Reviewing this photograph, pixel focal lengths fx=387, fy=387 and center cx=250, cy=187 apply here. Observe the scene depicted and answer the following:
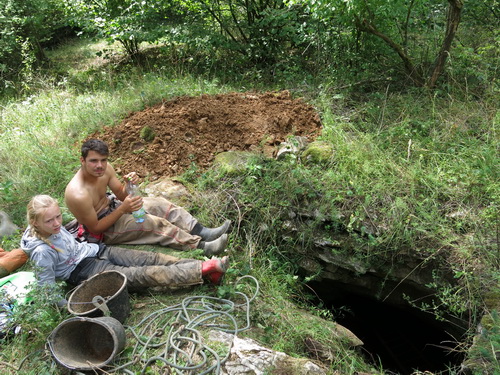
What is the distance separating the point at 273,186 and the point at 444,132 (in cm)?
201

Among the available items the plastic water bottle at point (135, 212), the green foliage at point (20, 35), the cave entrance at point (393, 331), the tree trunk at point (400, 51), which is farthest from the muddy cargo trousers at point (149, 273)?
the green foliage at point (20, 35)

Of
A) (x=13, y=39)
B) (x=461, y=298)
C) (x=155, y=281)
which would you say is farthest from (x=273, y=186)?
(x=13, y=39)

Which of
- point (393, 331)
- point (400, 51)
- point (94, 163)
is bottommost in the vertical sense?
point (393, 331)

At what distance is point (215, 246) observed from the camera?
3359 mm

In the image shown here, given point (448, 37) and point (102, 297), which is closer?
point (102, 297)

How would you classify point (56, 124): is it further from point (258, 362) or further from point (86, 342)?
point (258, 362)

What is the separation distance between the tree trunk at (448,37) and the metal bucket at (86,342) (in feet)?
15.6

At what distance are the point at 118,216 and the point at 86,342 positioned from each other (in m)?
1.02

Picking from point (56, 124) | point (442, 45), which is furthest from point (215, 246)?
point (442, 45)

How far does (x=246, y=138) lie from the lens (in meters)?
4.66

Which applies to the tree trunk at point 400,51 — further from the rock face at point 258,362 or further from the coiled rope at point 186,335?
the rock face at point 258,362

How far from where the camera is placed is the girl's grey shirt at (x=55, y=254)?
→ 2.71 meters

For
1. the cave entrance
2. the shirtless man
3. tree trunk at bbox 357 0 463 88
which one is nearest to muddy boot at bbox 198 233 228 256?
the shirtless man

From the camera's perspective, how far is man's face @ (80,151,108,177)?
10.1ft
